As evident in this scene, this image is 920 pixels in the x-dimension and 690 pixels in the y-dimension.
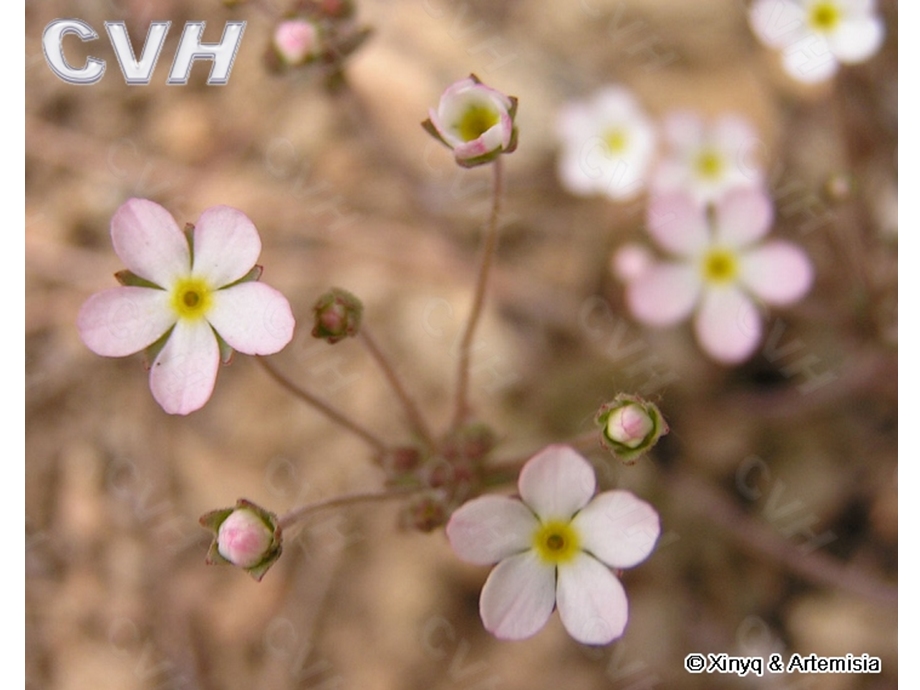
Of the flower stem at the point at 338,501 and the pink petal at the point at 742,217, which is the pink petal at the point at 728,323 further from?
the flower stem at the point at 338,501

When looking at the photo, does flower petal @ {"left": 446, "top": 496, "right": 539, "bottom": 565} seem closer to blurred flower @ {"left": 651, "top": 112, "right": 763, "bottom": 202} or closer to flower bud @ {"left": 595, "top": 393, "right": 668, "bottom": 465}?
flower bud @ {"left": 595, "top": 393, "right": 668, "bottom": 465}

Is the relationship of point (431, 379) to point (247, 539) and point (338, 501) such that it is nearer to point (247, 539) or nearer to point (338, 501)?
point (338, 501)

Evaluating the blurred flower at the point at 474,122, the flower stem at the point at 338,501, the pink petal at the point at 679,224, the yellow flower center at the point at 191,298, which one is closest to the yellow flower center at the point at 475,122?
the blurred flower at the point at 474,122

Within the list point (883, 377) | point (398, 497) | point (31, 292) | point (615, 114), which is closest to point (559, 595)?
point (398, 497)

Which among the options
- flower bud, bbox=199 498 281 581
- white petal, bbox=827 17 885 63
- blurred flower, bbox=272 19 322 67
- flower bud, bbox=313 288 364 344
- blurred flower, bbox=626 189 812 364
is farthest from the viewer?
blurred flower, bbox=626 189 812 364

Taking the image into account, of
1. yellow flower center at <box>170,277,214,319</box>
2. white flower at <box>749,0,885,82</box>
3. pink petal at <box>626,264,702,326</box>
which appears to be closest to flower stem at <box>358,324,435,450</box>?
yellow flower center at <box>170,277,214,319</box>

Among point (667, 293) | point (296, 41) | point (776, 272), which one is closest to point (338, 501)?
point (296, 41)
